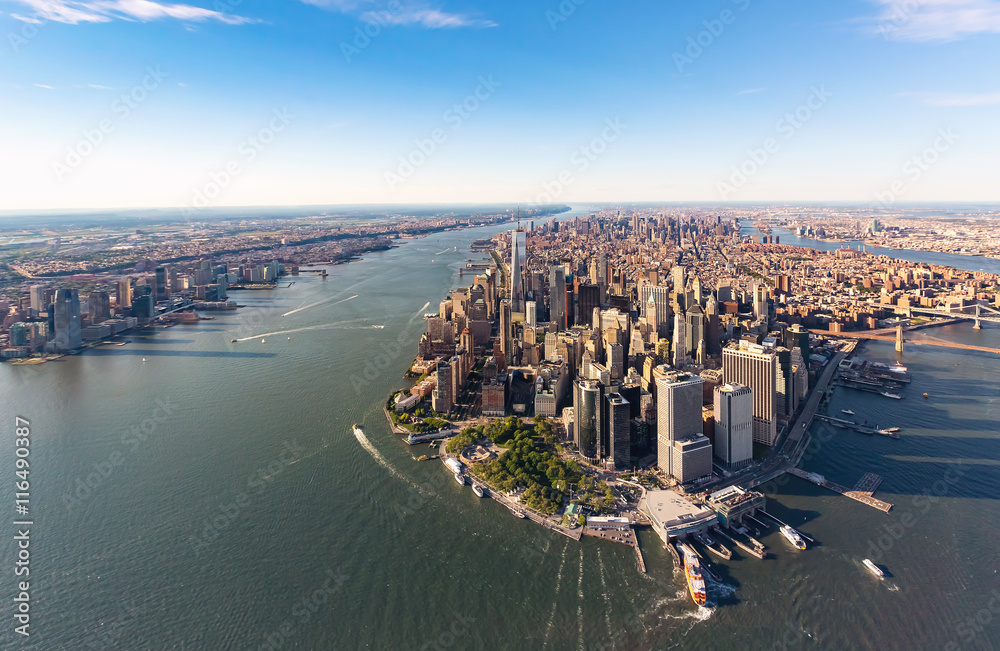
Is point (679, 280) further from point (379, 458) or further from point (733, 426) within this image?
point (379, 458)

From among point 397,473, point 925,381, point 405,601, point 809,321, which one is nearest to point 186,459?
point 397,473

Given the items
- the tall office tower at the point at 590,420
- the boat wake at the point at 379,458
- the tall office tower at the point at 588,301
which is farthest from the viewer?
the tall office tower at the point at 588,301

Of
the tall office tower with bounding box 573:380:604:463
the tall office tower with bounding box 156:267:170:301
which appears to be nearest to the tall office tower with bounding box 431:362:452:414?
the tall office tower with bounding box 573:380:604:463

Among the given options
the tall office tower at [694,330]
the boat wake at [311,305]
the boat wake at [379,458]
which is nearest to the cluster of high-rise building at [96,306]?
the boat wake at [311,305]

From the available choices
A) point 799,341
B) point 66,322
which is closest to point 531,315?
point 799,341

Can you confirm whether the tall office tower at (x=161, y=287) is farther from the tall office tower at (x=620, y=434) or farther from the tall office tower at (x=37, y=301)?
the tall office tower at (x=620, y=434)

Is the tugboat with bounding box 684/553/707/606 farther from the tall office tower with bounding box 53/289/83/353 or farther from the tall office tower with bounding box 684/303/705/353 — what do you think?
the tall office tower with bounding box 53/289/83/353
